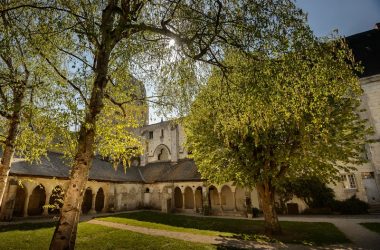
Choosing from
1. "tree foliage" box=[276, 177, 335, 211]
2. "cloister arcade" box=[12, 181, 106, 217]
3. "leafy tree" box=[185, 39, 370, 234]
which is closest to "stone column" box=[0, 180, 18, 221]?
"cloister arcade" box=[12, 181, 106, 217]

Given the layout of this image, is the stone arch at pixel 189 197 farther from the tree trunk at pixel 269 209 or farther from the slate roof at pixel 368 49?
the slate roof at pixel 368 49

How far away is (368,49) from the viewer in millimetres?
24656

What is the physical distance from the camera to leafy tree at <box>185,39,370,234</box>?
22.9ft

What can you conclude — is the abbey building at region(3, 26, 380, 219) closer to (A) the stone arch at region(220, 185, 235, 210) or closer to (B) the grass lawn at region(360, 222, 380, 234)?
(A) the stone arch at region(220, 185, 235, 210)

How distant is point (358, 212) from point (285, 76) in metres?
19.6

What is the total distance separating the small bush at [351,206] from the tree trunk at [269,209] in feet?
36.8

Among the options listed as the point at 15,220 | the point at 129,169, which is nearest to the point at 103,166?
the point at 129,169

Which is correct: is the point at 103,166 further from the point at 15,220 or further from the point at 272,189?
the point at 272,189

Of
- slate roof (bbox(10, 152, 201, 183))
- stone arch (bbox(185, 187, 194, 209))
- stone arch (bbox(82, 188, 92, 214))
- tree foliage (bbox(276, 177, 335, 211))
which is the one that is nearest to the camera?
slate roof (bbox(10, 152, 201, 183))

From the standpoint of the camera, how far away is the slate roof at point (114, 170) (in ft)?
69.0

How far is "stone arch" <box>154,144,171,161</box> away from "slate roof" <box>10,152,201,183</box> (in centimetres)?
100

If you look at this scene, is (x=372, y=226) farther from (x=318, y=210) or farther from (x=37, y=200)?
(x=37, y=200)

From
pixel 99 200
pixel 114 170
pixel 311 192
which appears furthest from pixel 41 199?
pixel 311 192

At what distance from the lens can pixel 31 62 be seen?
35.4 ft
